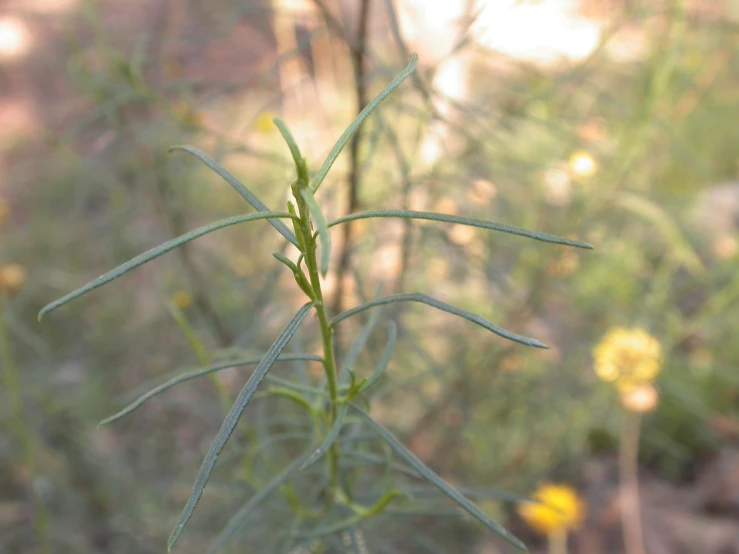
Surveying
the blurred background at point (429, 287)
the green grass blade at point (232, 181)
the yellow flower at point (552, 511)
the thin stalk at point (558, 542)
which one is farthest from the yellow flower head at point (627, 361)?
the green grass blade at point (232, 181)

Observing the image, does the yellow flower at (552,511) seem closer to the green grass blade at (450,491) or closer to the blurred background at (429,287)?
the blurred background at (429,287)

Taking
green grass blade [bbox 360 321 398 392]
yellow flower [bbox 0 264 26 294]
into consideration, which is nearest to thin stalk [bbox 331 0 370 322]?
green grass blade [bbox 360 321 398 392]

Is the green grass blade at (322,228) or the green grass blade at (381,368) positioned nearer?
the green grass blade at (322,228)

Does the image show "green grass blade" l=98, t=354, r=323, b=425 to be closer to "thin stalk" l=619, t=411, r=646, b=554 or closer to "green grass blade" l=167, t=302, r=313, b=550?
"green grass blade" l=167, t=302, r=313, b=550

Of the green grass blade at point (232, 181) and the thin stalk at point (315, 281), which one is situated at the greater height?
the green grass blade at point (232, 181)

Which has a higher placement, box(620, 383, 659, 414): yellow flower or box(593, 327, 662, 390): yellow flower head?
box(593, 327, 662, 390): yellow flower head
